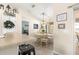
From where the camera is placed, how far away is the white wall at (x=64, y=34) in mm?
2258

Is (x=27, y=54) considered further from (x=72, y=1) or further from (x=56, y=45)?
(x=72, y=1)

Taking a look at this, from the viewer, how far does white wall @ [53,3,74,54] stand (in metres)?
2.26

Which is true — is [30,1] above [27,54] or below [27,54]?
above

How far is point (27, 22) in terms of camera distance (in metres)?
2.28

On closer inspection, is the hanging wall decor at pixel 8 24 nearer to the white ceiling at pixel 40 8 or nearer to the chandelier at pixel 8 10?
the chandelier at pixel 8 10

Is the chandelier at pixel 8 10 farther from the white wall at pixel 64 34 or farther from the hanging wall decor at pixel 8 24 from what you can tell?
the white wall at pixel 64 34

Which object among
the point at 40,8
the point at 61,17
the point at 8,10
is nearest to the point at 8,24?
the point at 8,10

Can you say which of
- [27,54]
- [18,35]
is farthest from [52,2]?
[27,54]

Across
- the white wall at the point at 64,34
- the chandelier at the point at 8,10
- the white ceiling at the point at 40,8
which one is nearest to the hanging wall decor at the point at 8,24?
the chandelier at the point at 8,10

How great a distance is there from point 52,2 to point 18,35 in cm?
80

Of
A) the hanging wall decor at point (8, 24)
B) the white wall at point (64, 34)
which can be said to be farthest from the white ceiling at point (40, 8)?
the hanging wall decor at point (8, 24)

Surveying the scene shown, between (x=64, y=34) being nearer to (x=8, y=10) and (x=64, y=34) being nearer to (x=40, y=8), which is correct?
(x=40, y=8)

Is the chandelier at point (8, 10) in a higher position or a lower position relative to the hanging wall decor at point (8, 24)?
higher

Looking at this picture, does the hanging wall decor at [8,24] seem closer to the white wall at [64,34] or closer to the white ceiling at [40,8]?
the white ceiling at [40,8]
